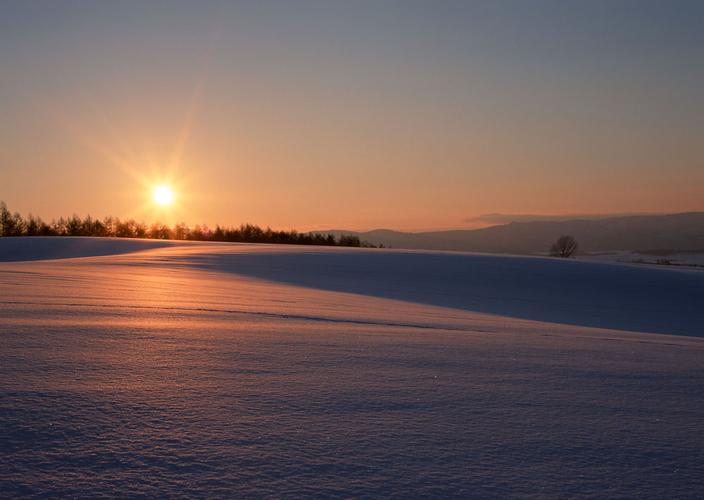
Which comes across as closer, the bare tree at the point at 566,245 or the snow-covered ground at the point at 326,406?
the snow-covered ground at the point at 326,406

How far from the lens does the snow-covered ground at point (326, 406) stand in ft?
3.59

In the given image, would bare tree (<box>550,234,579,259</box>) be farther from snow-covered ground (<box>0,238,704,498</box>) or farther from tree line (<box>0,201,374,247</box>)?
snow-covered ground (<box>0,238,704,498</box>)

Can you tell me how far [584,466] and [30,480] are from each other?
1190 millimetres

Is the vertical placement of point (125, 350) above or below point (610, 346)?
above

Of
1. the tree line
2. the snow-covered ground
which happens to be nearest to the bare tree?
the tree line

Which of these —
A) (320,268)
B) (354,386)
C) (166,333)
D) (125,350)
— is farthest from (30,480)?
(320,268)

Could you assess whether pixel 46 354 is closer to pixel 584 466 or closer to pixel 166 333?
pixel 166 333

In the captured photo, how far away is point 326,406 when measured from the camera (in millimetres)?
1500

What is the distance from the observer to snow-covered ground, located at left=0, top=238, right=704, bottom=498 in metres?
1.10

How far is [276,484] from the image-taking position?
3.46 feet

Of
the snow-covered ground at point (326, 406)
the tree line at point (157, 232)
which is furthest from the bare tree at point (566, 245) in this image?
the snow-covered ground at point (326, 406)

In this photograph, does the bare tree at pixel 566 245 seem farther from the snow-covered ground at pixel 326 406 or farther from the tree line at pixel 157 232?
the snow-covered ground at pixel 326 406

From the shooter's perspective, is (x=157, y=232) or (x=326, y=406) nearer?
(x=326, y=406)

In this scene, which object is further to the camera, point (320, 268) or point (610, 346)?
point (320, 268)
